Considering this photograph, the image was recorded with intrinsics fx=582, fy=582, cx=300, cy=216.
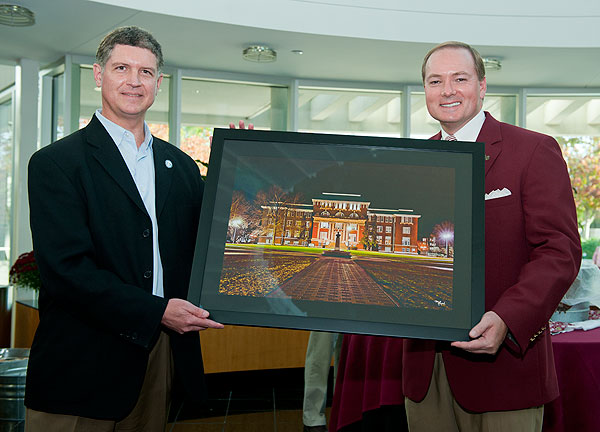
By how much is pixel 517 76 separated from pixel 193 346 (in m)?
5.33

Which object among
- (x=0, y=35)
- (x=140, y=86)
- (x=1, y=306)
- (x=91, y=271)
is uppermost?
(x=0, y=35)

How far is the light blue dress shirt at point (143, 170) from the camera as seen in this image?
173 cm

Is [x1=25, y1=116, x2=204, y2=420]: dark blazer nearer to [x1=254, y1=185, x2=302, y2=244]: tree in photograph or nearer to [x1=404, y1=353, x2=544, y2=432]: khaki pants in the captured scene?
[x1=254, y1=185, x2=302, y2=244]: tree in photograph

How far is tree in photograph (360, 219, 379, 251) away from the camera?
156 centimetres

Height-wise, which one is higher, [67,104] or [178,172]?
[67,104]

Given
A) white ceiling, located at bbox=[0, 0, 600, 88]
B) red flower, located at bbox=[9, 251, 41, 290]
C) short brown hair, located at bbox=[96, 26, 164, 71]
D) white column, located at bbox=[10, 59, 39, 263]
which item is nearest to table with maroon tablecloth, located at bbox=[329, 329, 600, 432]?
short brown hair, located at bbox=[96, 26, 164, 71]

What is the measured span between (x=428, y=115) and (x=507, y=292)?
5.25m

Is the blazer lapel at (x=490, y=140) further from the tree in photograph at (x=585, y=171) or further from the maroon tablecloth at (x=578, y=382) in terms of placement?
the tree in photograph at (x=585, y=171)

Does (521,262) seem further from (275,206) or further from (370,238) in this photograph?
(275,206)

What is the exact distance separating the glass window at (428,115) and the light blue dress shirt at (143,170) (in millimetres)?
5016

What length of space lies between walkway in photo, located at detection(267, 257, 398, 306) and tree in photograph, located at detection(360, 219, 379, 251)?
0.06m

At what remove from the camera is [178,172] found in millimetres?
1854

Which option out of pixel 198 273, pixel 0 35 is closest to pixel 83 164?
pixel 198 273

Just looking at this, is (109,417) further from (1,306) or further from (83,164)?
(1,306)
